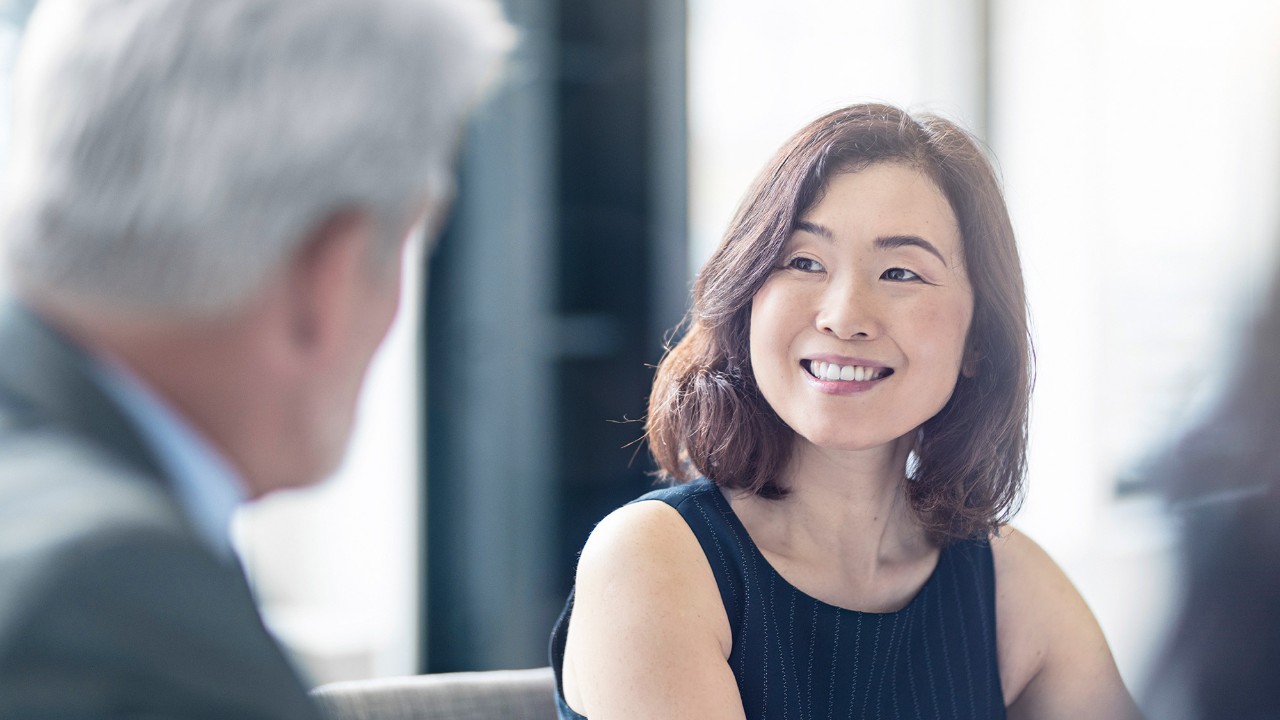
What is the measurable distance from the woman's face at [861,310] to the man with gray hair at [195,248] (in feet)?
2.27

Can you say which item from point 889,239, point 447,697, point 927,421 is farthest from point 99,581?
point 927,421

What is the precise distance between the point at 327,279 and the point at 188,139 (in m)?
0.11

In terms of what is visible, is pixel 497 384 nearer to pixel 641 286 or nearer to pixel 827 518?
pixel 641 286

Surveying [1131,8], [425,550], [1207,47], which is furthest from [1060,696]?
[1131,8]

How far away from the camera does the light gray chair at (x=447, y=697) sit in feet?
4.17

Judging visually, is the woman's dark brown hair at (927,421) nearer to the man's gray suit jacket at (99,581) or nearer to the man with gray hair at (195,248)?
the man with gray hair at (195,248)

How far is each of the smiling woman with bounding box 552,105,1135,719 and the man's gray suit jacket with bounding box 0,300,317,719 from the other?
686 millimetres

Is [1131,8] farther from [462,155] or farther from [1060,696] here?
[1060,696]

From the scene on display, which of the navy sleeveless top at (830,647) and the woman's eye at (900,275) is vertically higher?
the woman's eye at (900,275)

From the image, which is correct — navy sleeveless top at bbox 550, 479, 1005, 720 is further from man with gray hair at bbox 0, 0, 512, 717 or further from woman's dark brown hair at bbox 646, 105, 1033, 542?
man with gray hair at bbox 0, 0, 512, 717

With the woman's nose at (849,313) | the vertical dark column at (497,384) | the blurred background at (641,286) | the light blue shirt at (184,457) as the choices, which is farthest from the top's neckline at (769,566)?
the vertical dark column at (497,384)

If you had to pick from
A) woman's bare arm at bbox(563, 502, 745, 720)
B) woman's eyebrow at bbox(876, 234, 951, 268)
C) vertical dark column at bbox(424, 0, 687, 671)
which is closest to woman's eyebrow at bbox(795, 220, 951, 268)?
woman's eyebrow at bbox(876, 234, 951, 268)

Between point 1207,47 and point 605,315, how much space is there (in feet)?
5.84

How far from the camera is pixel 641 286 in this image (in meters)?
3.05
